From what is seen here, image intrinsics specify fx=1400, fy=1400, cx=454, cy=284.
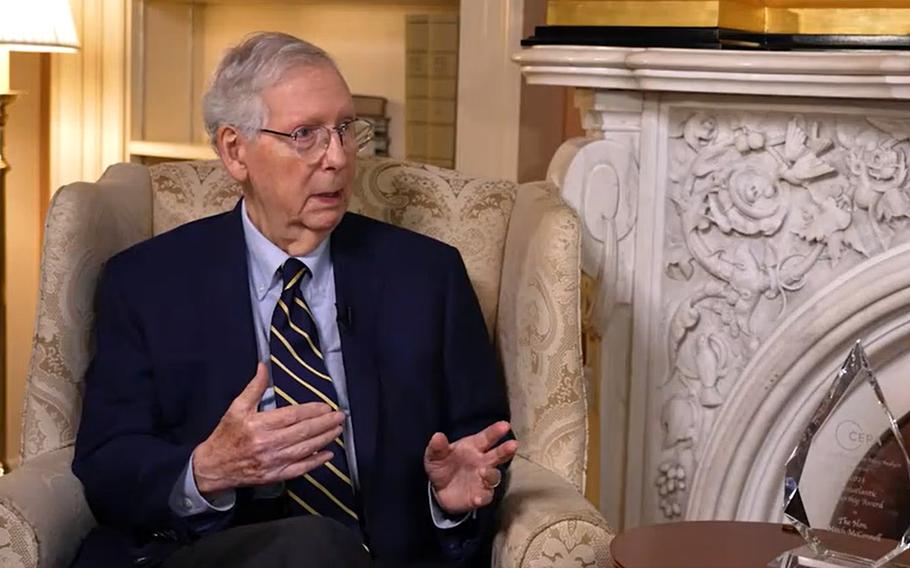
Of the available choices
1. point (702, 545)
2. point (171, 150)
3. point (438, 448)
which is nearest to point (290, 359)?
Result: point (438, 448)

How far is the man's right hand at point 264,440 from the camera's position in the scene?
5.58ft

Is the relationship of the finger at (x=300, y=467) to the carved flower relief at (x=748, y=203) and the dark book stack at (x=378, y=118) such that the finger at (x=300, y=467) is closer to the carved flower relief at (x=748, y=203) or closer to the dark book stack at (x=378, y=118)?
the carved flower relief at (x=748, y=203)

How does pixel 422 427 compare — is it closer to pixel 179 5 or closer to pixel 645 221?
pixel 645 221

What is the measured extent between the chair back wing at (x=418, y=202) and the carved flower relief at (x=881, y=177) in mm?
552

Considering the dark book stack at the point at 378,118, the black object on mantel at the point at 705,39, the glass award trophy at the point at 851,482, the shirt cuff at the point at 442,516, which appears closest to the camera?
the glass award trophy at the point at 851,482

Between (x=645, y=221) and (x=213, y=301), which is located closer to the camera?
(x=213, y=301)

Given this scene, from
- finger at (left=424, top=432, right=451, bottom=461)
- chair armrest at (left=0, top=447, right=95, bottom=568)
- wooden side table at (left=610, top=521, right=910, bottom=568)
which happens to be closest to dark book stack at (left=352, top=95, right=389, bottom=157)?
chair armrest at (left=0, top=447, right=95, bottom=568)

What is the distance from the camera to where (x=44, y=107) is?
11.9 ft

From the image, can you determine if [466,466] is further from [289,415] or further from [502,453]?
[289,415]

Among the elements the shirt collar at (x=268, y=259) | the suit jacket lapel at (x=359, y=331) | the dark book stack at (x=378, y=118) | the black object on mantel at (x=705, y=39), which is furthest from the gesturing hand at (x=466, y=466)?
the dark book stack at (x=378, y=118)

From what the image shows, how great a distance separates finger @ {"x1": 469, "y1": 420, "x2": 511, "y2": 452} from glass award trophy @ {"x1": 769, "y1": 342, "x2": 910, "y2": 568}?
358 millimetres

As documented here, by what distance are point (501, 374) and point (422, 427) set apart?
23cm

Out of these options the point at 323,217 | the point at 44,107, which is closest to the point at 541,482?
the point at 323,217

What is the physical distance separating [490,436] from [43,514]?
60 cm
